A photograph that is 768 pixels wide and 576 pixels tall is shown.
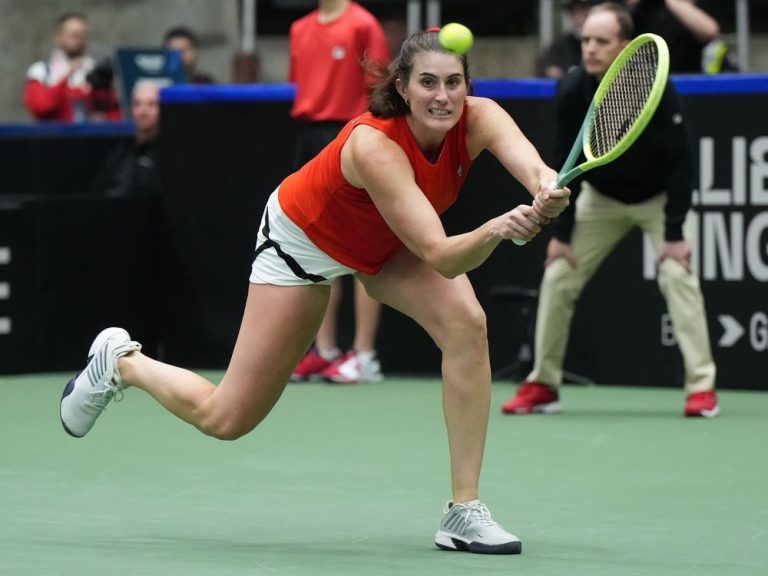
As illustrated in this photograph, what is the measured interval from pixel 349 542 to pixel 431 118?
4.34ft

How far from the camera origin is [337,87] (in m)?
9.85

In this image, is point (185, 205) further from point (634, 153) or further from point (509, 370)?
point (634, 153)

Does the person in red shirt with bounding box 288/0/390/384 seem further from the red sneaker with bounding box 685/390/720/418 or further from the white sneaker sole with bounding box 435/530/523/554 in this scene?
the white sneaker sole with bounding box 435/530/523/554

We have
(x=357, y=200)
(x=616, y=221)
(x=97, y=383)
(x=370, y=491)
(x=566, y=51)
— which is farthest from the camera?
(x=566, y=51)

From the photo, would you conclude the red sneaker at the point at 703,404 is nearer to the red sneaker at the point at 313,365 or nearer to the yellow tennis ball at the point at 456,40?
the red sneaker at the point at 313,365

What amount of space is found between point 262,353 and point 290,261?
0.98ft

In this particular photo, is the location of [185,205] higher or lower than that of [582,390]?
higher

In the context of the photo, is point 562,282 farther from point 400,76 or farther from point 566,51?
point 566,51

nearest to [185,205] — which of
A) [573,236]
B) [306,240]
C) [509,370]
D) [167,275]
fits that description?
[167,275]

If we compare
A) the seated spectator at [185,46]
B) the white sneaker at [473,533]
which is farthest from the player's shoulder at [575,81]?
the seated spectator at [185,46]

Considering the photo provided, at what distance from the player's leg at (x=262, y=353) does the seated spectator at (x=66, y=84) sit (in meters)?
8.99

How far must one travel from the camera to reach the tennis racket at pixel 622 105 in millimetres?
5020

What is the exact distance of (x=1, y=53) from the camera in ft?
57.2

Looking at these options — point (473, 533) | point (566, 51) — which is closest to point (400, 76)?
point (473, 533)
